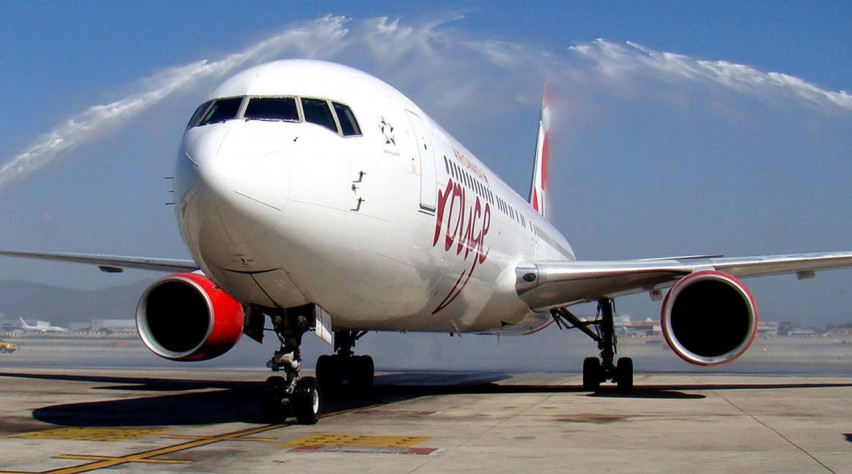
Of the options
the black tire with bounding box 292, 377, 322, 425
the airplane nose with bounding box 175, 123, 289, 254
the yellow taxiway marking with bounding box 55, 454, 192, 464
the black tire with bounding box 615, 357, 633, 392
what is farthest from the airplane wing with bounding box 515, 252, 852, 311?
the yellow taxiway marking with bounding box 55, 454, 192, 464

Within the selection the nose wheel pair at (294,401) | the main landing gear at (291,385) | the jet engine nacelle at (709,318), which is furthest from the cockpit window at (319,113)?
the jet engine nacelle at (709,318)

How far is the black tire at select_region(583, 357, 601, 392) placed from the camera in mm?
17047

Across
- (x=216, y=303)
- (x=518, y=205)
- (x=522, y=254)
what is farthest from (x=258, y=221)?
(x=518, y=205)

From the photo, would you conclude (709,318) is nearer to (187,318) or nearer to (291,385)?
(291,385)

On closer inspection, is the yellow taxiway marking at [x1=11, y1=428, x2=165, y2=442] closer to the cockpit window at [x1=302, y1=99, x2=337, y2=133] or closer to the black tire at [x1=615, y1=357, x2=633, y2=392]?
the cockpit window at [x1=302, y1=99, x2=337, y2=133]

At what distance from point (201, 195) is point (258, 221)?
530 mm

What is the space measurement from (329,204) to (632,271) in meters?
7.28

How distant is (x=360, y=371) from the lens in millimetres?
17656

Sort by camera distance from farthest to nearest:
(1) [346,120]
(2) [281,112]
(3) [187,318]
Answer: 1. (3) [187,318]
2. (1) [346,120]
3. (2) [281,112]

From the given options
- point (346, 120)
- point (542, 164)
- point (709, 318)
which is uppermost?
point (542, 164)

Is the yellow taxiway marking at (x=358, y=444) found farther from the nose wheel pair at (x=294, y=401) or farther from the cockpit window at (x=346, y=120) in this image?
the cockpit window at (x=346, y=120)

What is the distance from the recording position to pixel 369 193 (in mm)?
9414

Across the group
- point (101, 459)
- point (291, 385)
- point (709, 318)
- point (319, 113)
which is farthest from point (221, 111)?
point (709, 318)

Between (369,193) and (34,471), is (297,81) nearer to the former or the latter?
(369,193)
